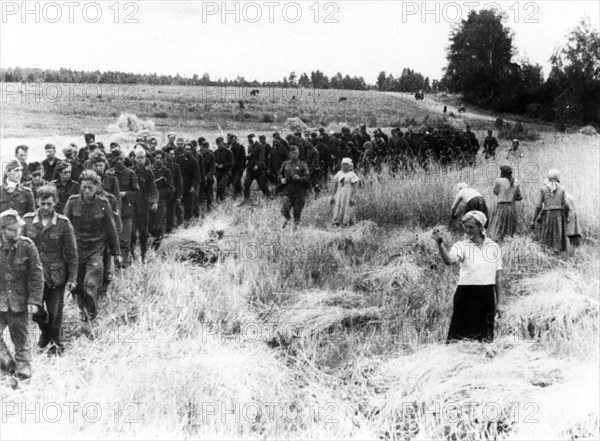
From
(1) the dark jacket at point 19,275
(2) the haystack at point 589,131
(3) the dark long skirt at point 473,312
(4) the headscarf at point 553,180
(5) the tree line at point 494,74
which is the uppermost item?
(5) the tree line at point 494,74

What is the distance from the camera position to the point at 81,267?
636 centimetres

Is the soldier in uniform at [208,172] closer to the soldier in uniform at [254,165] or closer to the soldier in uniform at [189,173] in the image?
the soldier in uniform at [189,173]

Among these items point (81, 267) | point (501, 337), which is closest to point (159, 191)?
point (81, 267)

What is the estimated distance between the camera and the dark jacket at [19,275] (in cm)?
509

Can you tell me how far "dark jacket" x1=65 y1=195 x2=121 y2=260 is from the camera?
251 inches

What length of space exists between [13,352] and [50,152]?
4.36 m

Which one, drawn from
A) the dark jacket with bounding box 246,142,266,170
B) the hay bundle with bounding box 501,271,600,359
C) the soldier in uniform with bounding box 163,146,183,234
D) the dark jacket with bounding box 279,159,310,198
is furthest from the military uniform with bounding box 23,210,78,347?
the dark jacket with bounding box 246,142,266,170

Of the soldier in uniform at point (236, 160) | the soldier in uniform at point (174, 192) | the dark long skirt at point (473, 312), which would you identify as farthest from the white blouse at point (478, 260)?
the soldier in uniform at point (236, 160)

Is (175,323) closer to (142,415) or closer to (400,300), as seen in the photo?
(142,415)

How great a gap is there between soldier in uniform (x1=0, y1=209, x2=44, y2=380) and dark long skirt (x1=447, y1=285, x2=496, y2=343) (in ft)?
12.5

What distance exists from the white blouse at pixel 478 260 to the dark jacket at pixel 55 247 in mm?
3579

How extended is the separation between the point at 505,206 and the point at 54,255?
21.5ft

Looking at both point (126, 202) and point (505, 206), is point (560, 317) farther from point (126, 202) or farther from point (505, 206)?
point (126, 202)

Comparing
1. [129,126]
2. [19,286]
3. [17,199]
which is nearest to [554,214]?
[19,286]
